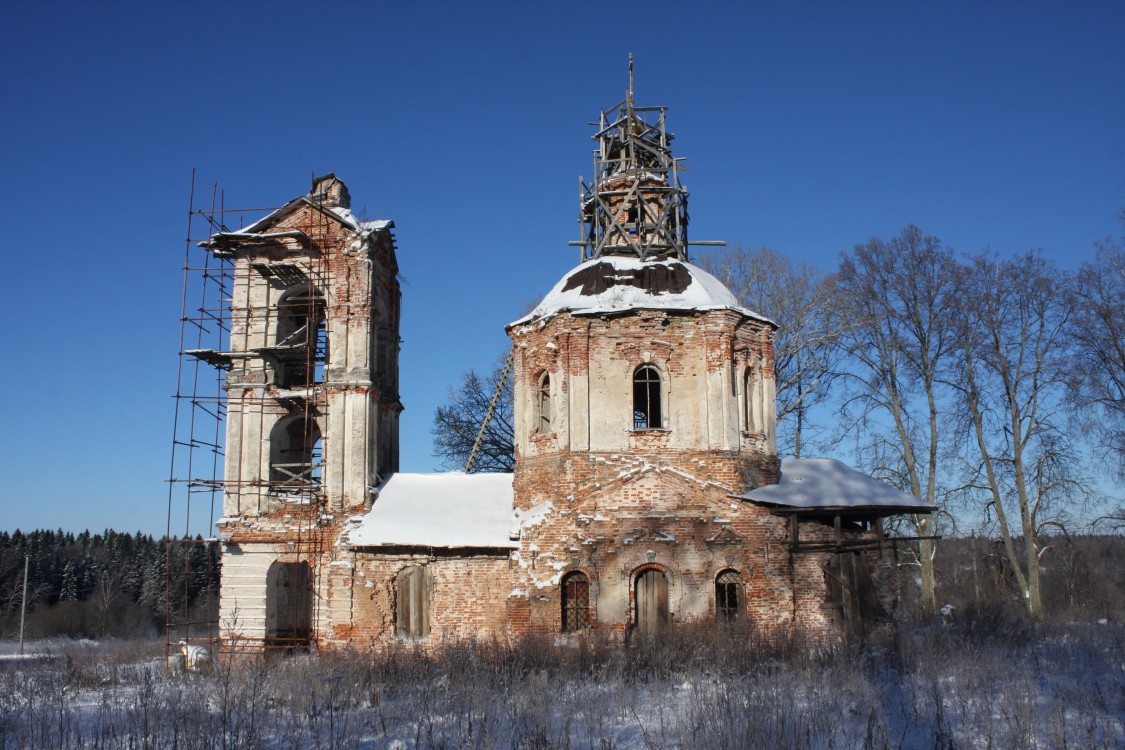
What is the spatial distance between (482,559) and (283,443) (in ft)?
17.1

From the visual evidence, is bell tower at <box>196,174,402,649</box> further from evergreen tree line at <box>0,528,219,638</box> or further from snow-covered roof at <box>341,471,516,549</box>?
evergreen tree line at <box>0,528,219,638</box>

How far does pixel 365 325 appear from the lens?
1831cm

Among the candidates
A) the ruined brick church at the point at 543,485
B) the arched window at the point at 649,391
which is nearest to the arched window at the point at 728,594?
the ruined brick church at the point at 543,485

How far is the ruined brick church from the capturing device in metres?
15.4

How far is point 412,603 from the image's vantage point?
656 inches

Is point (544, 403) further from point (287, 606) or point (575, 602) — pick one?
point (287, 606)

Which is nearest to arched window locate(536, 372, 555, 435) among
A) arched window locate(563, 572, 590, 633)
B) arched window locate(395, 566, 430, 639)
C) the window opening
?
the window opening

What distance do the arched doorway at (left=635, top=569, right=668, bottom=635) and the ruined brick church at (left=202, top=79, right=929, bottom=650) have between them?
0.02 metres

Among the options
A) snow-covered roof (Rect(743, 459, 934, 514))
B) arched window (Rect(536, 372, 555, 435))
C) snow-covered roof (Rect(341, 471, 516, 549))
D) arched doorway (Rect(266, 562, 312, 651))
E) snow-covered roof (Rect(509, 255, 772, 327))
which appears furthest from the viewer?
arched window (Rect(536, 372, 555, 435))

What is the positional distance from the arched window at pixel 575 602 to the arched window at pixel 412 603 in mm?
2739

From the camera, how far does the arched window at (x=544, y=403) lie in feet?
57.4

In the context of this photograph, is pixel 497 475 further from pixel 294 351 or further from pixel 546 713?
pixel 546 713

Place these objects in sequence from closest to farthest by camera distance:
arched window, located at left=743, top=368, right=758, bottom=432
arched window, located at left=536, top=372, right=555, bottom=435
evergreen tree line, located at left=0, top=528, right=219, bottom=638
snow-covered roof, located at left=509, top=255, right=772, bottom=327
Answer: snow-covered roof, located at left=509, top=255, right=772, bottom=327 < arched window, located at left=743, top=368, right=758, bottom=432 < arched window, located at left=536, top=372, right=555, bottom=435 < evergreen tree line, located at left=0, top=528, right=219, bottom=638

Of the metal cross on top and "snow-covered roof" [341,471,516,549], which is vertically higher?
the metal cross on top
